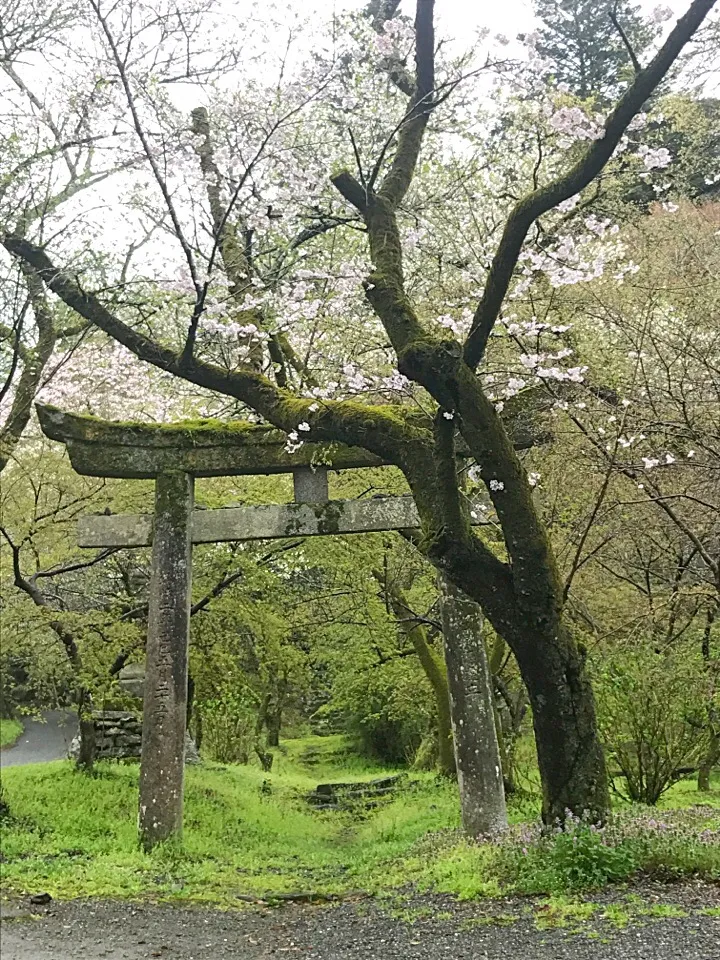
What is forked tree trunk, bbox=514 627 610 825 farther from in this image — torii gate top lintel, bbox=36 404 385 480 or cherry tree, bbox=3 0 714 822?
torii gate top lintel, bbox=36 404 385 480

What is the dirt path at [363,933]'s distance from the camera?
3799mm

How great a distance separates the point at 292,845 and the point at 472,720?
4.18 m

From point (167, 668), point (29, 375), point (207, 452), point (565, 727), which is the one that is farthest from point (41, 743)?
point (565, 727)

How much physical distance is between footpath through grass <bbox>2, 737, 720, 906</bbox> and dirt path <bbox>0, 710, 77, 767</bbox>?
20.3ft

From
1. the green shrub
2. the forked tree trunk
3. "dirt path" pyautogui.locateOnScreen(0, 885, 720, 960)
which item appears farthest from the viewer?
the green shrub

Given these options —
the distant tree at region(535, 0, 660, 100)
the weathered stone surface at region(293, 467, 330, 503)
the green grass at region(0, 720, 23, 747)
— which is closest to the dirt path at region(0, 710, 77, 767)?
the green grass at region(0, 720, 23, 747)

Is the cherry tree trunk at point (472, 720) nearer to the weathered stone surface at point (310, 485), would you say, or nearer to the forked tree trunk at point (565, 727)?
the weathered stone surface at point (310, 485)

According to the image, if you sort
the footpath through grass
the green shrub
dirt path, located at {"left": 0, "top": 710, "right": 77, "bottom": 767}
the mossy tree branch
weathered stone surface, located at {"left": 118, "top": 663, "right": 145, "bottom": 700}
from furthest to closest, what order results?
dirt path, located at {"left": 0, "top": 710, "right": 77, "bottom": 767}
weathered stone surface, located at {"left": 118, "top": 663, "right": 145, "bottom": 700}
the mossy tree branch
the green shrub
the footpath through grass

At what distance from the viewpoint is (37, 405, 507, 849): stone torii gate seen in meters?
7.27

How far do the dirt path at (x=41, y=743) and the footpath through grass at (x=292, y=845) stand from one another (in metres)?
6.18

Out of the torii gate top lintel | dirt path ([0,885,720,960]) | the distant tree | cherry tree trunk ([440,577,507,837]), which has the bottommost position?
dirt path ([0,885,720,960])

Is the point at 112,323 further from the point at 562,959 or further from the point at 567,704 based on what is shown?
the point at 562,959

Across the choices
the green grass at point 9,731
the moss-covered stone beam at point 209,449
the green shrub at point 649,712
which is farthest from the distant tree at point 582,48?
the green grass at point 9,731

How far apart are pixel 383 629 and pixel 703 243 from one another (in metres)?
8.73
